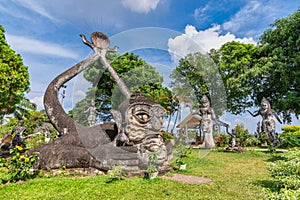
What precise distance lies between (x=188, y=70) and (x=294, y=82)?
14068 mm

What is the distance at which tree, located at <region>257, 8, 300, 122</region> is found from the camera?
52.2 ft

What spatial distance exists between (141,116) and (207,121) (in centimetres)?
683

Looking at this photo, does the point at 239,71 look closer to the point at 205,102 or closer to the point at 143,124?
the point at 205,102

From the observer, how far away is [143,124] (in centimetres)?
694

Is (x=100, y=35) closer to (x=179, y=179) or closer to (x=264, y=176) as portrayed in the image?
(x=179, y=179)

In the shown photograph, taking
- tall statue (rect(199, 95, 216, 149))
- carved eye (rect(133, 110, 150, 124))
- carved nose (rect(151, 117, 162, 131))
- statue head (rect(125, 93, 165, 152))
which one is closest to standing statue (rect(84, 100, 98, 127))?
statue head (rect(125, 93, 165, 152))

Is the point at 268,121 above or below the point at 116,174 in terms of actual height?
above

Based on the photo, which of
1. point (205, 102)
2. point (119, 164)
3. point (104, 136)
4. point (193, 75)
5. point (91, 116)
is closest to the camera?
point (119, 164)

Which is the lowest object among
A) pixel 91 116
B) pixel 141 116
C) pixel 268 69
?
pixel 141 116

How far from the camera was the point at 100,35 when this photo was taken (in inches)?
348

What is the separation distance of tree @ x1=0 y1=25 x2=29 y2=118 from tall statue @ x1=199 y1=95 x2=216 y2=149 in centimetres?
1071

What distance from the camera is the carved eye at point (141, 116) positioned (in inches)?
272

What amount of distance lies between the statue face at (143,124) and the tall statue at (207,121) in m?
6.21

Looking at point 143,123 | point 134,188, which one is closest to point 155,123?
point 143,123
